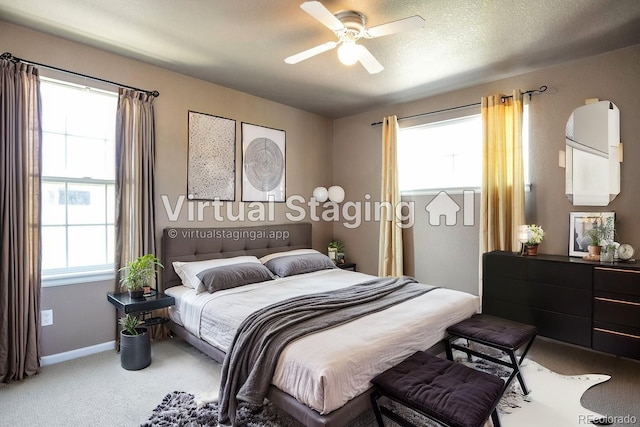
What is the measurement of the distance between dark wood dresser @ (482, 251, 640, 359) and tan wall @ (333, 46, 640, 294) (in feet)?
1.46

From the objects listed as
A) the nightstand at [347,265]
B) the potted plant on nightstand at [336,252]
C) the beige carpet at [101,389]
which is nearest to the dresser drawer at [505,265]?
the nightstand at [347,265]

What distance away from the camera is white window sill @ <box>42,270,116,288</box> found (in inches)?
109

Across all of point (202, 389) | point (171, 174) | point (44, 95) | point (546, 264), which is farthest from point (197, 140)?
point (546, 264)

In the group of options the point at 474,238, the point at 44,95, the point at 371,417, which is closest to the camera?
the point at 371,417

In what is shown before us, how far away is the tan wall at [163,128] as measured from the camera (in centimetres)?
278

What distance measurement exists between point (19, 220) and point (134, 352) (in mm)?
1354

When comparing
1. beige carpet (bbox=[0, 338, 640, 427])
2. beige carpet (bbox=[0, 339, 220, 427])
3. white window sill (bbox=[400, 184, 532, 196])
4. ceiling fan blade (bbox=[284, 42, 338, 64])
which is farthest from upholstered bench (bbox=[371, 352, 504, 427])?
white window sill (bbox=[400, 184, 532, 196])

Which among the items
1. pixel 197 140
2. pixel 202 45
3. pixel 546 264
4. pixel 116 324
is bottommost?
pixel 116 324

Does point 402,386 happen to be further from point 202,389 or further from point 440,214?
point 440,214

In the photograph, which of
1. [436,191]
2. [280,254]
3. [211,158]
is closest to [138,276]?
[211,158]

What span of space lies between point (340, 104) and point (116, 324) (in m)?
3.63

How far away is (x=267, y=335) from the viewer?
1996 millimetres

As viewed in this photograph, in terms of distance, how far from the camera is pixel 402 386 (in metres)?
1.72

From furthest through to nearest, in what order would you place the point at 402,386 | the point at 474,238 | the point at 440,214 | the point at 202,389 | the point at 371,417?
the point at 440,214 → the point at 474,238 → the point at 202,389 → the point at 371,417 → the point at 402,386
